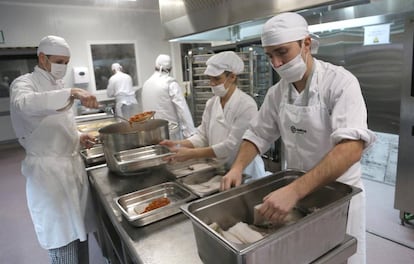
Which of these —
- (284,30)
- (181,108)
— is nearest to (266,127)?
(284,30)

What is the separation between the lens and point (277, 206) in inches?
33.7

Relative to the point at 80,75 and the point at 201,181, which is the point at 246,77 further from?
the point at 80,75

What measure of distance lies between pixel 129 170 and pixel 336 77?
1172 millimetres

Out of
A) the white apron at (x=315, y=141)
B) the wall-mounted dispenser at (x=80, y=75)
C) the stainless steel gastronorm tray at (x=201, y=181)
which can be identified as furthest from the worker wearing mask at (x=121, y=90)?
the white apron at (x=315, y=141)

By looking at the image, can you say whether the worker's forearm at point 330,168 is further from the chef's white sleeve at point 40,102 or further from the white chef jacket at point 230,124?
the chef's white sleeve at point 40,102

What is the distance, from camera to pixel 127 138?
171 centimetres

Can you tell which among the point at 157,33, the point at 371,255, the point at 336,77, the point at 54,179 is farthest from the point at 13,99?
the point at 157,33

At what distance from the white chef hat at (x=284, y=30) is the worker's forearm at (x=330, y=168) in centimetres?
46

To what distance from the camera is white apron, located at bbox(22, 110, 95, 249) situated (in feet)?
5.61

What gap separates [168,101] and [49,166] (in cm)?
210

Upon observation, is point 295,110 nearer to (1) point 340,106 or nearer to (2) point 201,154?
(1) point 340,106

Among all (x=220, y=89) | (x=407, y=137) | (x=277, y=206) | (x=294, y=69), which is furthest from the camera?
(x=407, y=137)

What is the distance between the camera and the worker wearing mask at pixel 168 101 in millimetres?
3660

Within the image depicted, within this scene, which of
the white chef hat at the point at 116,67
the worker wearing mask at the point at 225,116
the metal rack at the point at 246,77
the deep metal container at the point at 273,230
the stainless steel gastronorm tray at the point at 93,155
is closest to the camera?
the deep metal container at the point at 273,230
